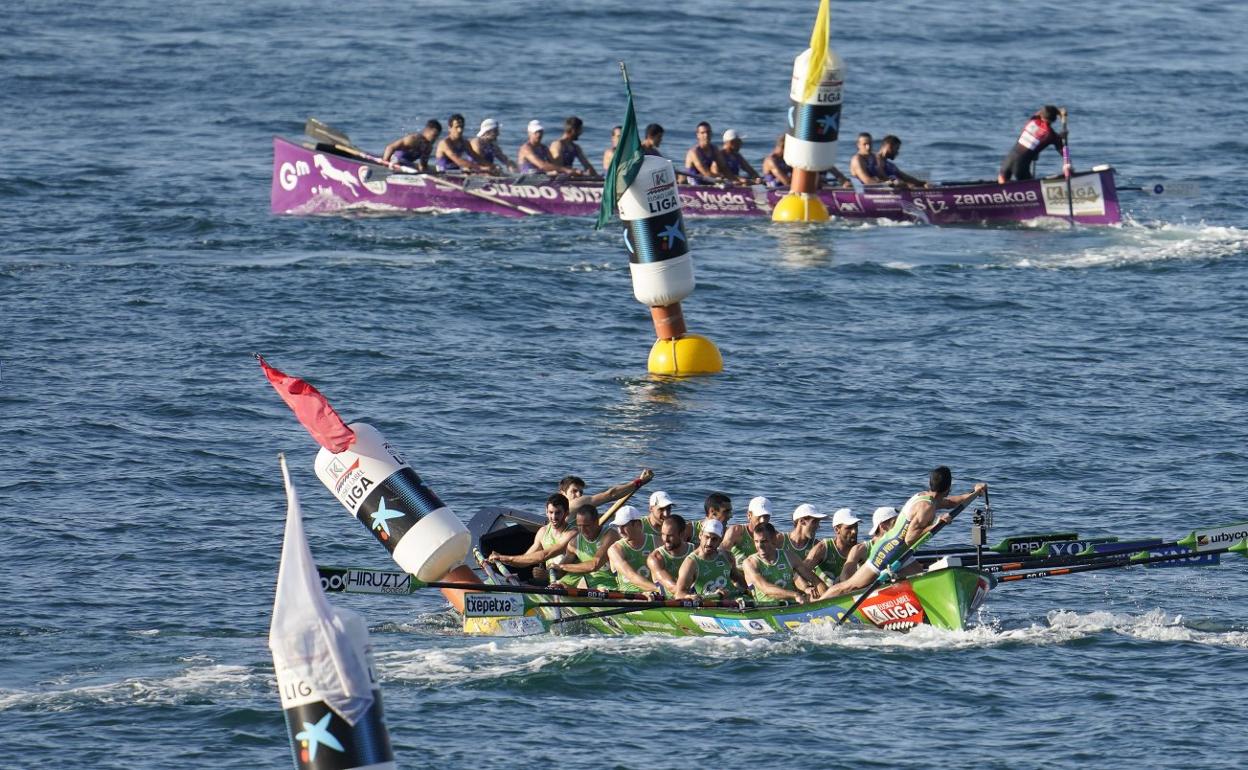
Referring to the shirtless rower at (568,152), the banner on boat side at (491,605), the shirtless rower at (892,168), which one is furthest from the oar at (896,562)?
the shirtless rower at (568,152)

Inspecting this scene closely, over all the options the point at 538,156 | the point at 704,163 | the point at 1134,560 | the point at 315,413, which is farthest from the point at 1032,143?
the point at 315,413

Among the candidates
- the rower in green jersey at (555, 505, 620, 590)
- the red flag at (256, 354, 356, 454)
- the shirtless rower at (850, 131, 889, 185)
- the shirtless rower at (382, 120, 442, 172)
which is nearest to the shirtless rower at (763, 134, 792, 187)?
the shirtless rower at (850, 131, 889, 185)

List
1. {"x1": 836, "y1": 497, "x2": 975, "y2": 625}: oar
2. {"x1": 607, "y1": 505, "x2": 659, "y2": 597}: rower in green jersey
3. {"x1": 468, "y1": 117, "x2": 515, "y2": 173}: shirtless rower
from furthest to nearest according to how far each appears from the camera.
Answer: {"x1": 468, "y1": 117, "x2": 515, "y2": 173}: shirtless rower
{"x1": 607, "y1": 505, "x2": 659, "y2": 597}: rower in green jersey
{"x1": 836, "y1": 497, "x2": 975, "y2": 625}: oar

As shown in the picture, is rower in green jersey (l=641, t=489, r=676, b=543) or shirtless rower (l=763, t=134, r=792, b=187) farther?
shirtless rower (l=763, t=134, r=792, b=187)

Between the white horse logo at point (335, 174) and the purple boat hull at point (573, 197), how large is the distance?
2 cm

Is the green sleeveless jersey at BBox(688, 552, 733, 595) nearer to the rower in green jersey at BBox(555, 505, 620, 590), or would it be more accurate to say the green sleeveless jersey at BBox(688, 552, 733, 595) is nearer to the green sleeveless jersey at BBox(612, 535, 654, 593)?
the green sleeveless jersey at BBox(612, 535, 654, 593)

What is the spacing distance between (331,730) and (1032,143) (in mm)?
30204

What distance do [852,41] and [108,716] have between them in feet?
146

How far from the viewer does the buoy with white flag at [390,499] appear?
19750mm

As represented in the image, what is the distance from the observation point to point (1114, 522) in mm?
23859

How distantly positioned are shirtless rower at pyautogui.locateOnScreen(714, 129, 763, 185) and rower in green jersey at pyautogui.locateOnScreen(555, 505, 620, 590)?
64.2ft

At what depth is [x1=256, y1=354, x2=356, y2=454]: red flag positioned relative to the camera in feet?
62.3

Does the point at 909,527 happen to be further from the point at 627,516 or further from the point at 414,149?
the point at 414,149

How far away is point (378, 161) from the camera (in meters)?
38.9
